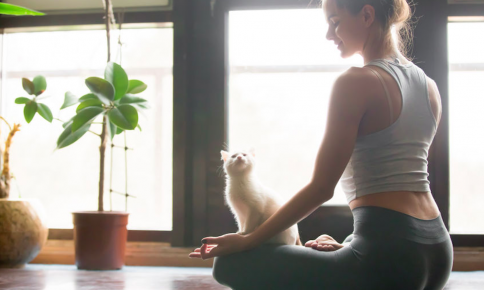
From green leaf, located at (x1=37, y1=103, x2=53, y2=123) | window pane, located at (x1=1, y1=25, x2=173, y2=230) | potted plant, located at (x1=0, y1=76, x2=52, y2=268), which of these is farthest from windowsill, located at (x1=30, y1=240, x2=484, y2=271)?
green leaf, located at (x1=37, y1=103, x2=53, y2=123)

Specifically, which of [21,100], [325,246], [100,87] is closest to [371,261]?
[325,246]

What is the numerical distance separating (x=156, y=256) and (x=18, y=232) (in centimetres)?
64

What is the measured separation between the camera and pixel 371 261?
981 mm

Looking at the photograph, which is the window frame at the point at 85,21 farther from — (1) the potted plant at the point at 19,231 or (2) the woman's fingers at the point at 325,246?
(2) the woman's fingers at the point at 325,246

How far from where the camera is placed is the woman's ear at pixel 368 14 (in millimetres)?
1093

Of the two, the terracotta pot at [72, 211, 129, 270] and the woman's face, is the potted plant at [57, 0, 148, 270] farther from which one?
the woman's face

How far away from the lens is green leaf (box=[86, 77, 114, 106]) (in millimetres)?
1900

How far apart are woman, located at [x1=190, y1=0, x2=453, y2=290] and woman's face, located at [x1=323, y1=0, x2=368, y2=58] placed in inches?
4.2

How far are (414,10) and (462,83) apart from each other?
1.44 feet

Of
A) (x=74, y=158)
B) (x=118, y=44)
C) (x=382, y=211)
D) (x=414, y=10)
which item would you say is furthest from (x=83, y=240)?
(x=414, y=10)

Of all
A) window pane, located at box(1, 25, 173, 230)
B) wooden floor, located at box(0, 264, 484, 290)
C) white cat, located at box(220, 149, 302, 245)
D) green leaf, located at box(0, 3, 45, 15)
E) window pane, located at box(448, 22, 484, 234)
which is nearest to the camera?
white cat, located at box(220, 149, 302, 245)

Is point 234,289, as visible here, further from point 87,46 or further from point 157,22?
point 87,46

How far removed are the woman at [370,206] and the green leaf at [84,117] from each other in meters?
1.07

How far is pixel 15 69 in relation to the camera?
251 centimetres
